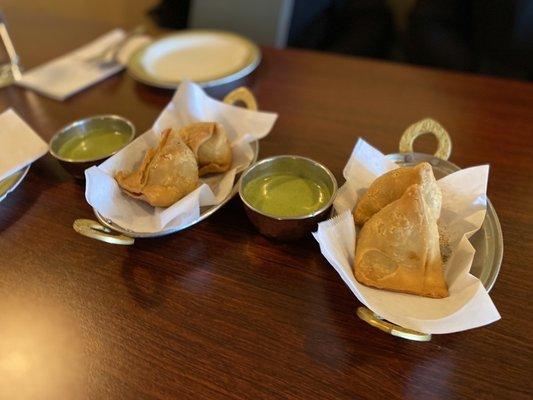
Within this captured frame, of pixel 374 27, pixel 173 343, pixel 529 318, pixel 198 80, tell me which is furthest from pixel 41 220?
pixel 374 27

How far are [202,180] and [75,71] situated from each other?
735 mm

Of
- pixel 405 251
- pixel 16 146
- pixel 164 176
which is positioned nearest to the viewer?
pixel 405 251

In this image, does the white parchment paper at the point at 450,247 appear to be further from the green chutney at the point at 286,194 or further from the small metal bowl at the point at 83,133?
the small metal bowl at the point at 83,133

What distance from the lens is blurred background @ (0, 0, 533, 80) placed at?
157cm

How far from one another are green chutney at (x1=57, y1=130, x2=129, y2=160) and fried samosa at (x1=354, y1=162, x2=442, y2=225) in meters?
0.52

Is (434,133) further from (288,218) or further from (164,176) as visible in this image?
(164,176)

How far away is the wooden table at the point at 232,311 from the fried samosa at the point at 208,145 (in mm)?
94

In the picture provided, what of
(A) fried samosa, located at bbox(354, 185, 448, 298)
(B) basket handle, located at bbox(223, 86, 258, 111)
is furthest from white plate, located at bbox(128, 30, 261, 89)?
(A) fried samosa, located at bbox(354, 185, 448, 298)

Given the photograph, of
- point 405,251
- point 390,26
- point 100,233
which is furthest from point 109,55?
point 390,26

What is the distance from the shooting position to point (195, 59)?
4.41ft

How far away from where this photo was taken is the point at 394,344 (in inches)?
22.5

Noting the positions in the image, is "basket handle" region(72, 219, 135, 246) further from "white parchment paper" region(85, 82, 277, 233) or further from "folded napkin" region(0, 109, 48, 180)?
"folded napkin" region(0, 109, 48, 180)

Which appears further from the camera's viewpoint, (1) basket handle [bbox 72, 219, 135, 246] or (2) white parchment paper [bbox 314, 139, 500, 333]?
(1) basket handle [bbox 72, 219, 135, 246]

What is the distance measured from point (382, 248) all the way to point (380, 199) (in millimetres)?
90
